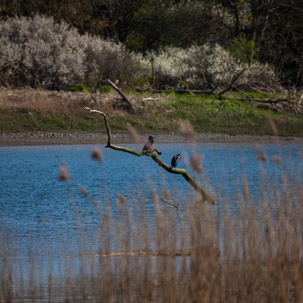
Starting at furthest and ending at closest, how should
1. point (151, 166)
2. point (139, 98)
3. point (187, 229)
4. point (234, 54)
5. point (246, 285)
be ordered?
point (234, 54) → point (139, 98) → point (151, 166) → point (187, 229) → point (246, 285)

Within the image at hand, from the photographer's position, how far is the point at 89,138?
72.8 ft

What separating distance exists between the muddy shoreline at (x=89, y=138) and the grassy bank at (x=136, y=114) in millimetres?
385

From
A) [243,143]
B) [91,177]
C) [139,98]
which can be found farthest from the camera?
[139,98]

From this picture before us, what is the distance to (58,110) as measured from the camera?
23594mm

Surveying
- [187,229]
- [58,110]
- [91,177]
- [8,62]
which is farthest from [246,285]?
[8,62]

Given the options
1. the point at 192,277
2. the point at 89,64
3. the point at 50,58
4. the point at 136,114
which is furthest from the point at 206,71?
the point at 192,277

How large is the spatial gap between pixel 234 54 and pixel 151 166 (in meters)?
15.4

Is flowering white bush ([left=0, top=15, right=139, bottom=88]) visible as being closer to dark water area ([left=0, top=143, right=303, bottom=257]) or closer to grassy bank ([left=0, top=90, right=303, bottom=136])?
grassy bank ([left=0, top=90, right=303, bottom=136])

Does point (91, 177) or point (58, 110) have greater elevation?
point (58, 110)

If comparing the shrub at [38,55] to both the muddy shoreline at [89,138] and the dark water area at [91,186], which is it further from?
the dark water area at [91,186]

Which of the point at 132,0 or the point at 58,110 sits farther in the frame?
the point at 132,0

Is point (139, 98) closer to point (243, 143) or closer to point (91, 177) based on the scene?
point (243, 143)

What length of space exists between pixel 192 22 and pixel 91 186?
25514 mm

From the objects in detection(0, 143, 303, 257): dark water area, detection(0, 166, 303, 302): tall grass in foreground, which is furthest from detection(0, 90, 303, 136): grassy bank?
detection(0, 166, 303, 302): tall grass in foreground
